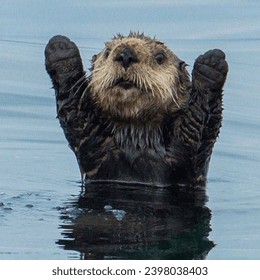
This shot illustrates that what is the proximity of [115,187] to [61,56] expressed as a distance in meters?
1.02

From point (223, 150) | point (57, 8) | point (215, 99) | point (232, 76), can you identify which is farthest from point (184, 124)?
point (57, 8)

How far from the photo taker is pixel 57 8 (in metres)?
16.4

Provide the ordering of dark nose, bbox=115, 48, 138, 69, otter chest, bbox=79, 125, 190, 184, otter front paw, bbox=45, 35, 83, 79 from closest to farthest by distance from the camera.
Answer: dark nose, bbox=115, 48, 138, 69 → otter front paw, bbox=45, 35, 83, 79 → otter chest, bbox=79, 125, 190, 184

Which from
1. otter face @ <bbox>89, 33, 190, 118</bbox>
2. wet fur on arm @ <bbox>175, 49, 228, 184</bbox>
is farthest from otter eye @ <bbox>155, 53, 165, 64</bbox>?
wet fur on arm @ <bbox>175, 49, 228, 184</bbox>

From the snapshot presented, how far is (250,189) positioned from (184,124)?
→ 732mm

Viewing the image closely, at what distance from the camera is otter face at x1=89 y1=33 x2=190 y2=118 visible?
9781 mm

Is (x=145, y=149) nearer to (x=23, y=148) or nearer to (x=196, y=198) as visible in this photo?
(x=196, y=198)

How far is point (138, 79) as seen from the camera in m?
9.78

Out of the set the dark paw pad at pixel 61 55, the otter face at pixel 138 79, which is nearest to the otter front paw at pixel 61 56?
the dark paw pad at pixel 61 55

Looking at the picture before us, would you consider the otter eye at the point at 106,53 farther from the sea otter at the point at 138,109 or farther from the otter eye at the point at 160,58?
the otter eye at the point at 160,58

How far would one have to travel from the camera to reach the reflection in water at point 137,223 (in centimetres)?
860

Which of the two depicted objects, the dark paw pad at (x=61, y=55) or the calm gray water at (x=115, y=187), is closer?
the calm gray water at (x=115, y=187)

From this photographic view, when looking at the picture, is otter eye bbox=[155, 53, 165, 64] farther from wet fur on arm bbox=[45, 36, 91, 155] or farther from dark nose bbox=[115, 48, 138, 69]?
wet fur on arm bbox=[45, 36, 91, 155]

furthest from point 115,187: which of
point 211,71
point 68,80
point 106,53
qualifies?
point 211,71
